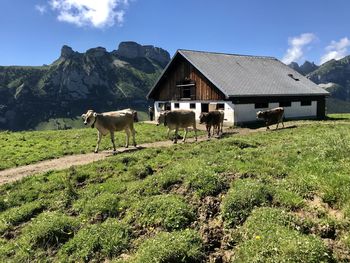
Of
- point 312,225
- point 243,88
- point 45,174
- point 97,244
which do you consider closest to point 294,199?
point 312,225

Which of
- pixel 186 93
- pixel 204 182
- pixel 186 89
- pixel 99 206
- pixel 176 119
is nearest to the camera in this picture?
pixel 204 182

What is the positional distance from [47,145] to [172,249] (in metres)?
19.1

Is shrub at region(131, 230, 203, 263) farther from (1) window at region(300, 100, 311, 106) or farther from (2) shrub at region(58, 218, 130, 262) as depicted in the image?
(1) window at region(300, 100, 311, 106)

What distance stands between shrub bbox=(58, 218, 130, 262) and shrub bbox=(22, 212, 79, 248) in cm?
45

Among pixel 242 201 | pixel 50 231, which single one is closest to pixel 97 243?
pixel 50 231

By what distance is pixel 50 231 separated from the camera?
9938 mm

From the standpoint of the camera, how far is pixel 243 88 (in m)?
37.8

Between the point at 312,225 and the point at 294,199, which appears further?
the point at 294,199

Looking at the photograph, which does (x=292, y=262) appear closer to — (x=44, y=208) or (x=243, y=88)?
(x=44, y=208)

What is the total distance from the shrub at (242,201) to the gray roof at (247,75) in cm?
2594

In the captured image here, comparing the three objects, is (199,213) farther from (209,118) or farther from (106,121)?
(209,118)

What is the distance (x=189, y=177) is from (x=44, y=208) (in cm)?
519

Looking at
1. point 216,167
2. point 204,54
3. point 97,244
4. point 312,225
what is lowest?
point 97,244

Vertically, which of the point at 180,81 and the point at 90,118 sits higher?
the point at 180,81
